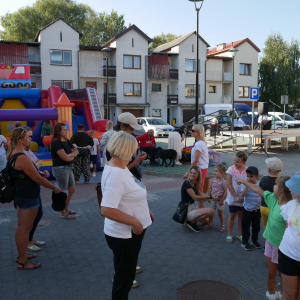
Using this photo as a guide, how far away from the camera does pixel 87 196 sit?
8.51m

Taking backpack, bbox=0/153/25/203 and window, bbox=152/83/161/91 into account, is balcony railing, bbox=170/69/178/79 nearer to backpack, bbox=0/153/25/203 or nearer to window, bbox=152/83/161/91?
window, bbox=152/83/161/91

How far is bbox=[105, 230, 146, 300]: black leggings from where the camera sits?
2824mm

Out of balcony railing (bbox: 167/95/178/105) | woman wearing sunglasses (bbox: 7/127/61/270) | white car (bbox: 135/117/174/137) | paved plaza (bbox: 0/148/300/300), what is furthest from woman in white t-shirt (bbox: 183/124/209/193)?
balcony railing (bbox: 167/95/178/105)

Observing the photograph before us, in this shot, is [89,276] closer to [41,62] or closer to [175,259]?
[175,259]

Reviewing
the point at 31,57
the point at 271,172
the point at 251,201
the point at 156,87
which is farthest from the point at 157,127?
the point at 271,172

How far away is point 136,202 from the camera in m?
2.85

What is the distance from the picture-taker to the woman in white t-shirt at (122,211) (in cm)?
270

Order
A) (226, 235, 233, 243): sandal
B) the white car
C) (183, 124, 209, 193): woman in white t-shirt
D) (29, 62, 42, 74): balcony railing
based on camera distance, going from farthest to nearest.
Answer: (29, 62, 42, 74): balcony railing → the white car → (183, 124, 209, 193): woman in white t-shirt → (226, 235, 233, 243): sandal

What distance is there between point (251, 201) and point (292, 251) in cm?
209

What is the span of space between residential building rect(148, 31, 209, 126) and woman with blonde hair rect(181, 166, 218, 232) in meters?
31.0

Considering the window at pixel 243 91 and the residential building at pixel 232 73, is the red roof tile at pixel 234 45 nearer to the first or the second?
the residential building at pixel 232 73

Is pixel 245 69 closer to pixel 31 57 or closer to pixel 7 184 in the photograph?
pixel 31 57

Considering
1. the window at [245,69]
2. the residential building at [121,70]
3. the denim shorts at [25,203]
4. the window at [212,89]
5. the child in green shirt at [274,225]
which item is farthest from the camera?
the window at [245,69]

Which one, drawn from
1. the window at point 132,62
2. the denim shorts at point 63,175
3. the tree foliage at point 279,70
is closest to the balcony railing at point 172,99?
the window at point 132,62
